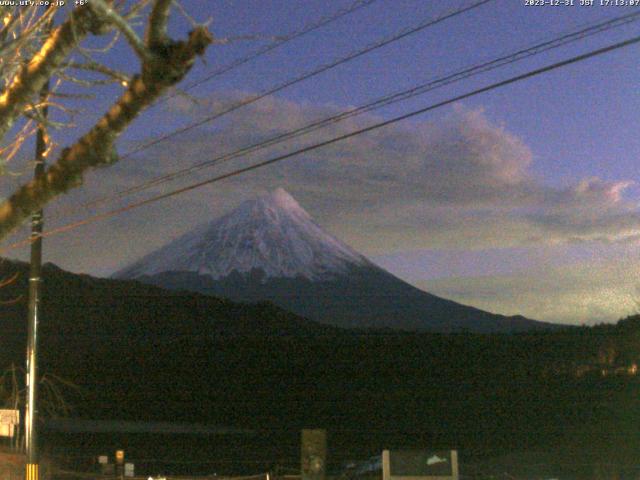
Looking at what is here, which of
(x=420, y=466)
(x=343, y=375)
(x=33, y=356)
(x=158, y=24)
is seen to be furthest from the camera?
(x=343, y=375)

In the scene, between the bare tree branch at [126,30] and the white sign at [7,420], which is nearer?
the bare tree branch at [126,30]

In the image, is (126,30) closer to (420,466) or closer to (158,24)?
(158,24)

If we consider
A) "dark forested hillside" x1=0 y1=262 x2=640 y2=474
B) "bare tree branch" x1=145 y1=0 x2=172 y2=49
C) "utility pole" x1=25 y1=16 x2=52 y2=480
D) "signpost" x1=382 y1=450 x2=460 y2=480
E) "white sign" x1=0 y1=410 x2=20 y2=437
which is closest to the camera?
"bare tree branch" x1=145 y1=0 x2=172 y2=49

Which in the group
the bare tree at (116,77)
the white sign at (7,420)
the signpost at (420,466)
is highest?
the bare tree at (116,77)

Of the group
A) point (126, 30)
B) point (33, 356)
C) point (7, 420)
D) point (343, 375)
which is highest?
point (126, 30)

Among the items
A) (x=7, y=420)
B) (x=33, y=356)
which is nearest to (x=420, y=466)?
(x=33, y=356)

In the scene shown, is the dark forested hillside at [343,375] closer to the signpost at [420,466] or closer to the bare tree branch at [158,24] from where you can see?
the signpost at [420,466]

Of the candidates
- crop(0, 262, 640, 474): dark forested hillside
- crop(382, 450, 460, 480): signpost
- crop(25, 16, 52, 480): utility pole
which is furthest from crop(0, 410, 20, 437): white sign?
crop(0, 262, 640, 474): dark forested hillside

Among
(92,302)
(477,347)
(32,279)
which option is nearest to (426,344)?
(477,347)

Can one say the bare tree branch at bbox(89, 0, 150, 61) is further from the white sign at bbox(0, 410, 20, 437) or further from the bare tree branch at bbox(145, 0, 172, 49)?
the white sign at bbox(0, 410, 20, 437)

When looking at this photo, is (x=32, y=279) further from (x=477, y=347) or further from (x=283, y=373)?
(x=477, y=347)

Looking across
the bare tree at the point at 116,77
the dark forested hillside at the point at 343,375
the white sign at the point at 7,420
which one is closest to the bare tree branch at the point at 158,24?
the bare tree at the point at 116,77

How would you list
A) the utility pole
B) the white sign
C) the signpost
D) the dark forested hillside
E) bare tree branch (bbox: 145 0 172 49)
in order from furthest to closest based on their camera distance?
the dark forested hillside, the white sign, the utility pole, the signpost, bare tree branch (bbox: 145 0 172 49)

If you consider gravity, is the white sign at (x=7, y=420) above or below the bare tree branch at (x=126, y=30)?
below
